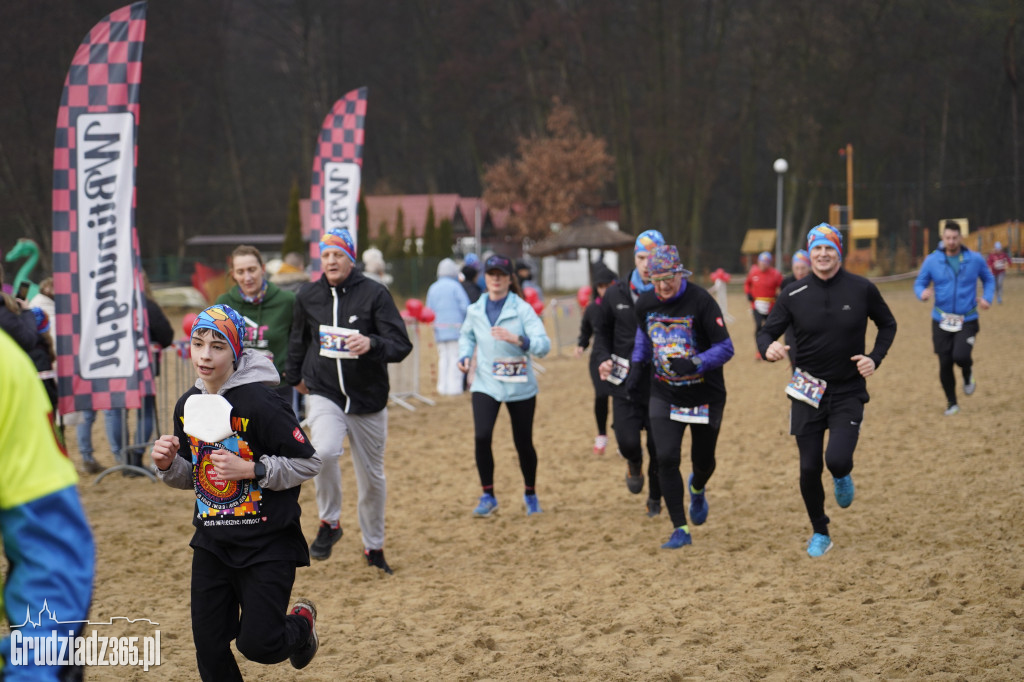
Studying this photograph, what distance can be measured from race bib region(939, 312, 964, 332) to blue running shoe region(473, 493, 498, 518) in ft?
18.5

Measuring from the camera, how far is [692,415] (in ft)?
21.8

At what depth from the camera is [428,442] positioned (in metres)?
11.8

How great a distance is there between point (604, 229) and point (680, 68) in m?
16.9

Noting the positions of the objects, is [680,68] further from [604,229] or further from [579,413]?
[579,413]

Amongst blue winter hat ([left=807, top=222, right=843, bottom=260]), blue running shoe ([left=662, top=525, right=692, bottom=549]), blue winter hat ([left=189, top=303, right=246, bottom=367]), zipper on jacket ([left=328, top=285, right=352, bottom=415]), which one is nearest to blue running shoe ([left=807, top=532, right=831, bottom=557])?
blue running shoe ([left=662, top=525, right=692, bottom=549])

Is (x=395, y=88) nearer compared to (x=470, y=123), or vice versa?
(x=470, y=123)

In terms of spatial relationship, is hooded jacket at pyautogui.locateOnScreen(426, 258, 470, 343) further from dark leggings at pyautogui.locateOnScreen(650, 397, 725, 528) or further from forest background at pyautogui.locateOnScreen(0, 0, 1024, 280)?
forest background at pyautogui.locateOnScreen(0, 0, 1024, 280)

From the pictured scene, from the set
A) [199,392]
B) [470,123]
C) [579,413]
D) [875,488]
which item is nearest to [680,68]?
[470,123]

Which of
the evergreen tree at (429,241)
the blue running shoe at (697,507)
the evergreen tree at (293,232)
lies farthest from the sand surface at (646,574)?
the evergreen tree at (429,241)

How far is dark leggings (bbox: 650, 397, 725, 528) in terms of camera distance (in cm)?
668

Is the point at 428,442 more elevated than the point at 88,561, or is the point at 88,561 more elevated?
the point at 88,561

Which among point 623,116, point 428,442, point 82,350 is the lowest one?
point 428,442

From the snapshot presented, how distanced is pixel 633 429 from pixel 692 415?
42.8 inches

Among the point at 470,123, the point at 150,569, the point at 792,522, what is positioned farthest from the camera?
the point at 470,123
